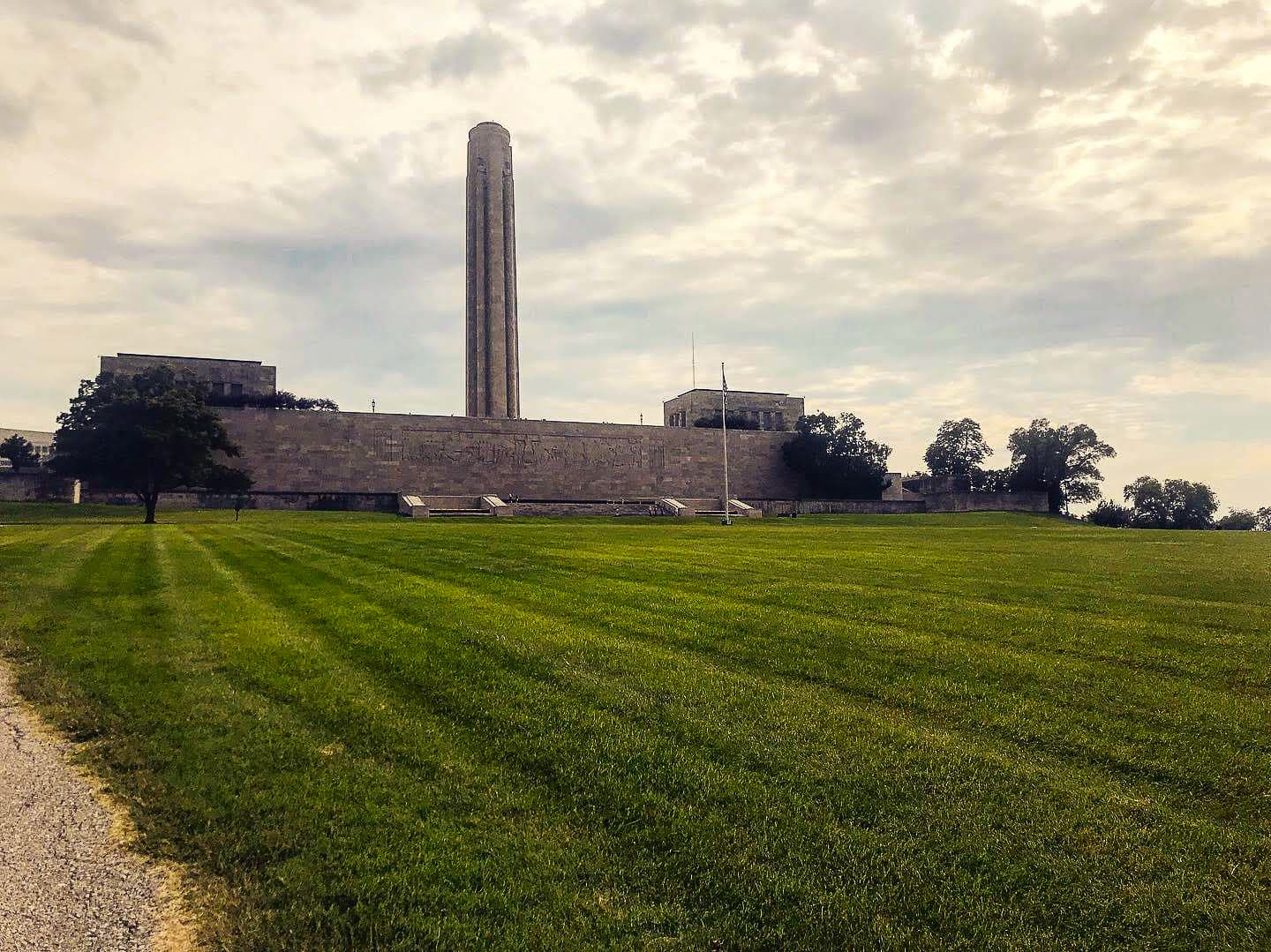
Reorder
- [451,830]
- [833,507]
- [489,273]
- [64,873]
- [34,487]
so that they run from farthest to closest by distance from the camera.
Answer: [489,273] < [833,507] < [34,487] < [451,830] < [64,873]

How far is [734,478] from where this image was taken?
84375mm

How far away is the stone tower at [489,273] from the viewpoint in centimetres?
8250

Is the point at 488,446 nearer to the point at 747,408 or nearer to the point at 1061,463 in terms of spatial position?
the point at 747,408

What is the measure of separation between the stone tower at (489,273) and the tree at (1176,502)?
69031 millimetres

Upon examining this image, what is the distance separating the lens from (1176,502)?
270 ft

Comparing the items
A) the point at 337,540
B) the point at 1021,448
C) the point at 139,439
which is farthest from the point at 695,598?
the point at 1021,448

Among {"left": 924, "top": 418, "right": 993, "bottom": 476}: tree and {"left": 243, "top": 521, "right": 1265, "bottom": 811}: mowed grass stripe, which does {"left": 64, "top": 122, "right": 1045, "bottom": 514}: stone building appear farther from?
{"left": 243, "top": 521, "right": 1265, "bottom": 811}: mowed grass stripe

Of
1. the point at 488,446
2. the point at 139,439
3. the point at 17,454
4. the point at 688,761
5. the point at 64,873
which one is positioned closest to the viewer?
the point at 64,873

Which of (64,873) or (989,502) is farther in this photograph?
(989,502)

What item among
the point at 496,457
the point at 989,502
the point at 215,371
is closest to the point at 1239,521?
the point at 989,502

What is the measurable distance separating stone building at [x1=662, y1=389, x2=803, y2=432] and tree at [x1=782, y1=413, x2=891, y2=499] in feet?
57.4

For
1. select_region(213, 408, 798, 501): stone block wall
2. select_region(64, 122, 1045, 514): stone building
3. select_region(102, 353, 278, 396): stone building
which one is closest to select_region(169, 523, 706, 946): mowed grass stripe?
select_region(64, 122, 1045, 514): stone building

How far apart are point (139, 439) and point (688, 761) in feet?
154

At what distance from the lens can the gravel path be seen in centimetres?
414
